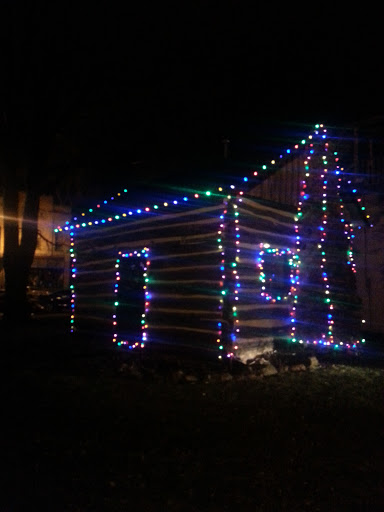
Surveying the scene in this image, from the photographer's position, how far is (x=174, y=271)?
11258 millimetres

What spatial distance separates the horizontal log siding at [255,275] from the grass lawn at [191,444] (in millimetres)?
1663

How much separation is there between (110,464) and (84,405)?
232 centimetres

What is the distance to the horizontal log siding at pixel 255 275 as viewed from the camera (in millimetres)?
10531

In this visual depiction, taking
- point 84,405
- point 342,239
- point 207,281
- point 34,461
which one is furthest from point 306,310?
point 34,461

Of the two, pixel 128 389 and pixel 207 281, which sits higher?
pixel 207 281

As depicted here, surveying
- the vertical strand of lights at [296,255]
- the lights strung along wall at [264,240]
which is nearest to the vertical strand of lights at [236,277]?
the lights strung along wall at [264,240]

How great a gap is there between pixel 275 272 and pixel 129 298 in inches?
145

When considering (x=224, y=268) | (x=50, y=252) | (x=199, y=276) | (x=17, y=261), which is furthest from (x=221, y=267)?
(x=50, y=252)

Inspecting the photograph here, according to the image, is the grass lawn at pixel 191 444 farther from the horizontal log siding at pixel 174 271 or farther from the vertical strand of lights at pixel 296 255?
the vertical strand of lights at pixel 296 255

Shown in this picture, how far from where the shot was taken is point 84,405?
292 inches

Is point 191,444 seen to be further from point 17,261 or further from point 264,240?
point 17,261

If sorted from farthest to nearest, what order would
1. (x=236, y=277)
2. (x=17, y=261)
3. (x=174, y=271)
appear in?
(x=17, y=261), (x=174, y=271), (x=236, y=277)

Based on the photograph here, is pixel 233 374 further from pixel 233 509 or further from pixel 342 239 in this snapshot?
pixel 233 509

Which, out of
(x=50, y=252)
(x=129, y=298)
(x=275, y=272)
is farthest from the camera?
(x=50, y=252)
